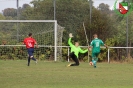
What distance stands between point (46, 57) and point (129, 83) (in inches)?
808

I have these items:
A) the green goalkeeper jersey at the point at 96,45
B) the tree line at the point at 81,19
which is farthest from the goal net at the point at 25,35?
the green goalkeeper jersey at the point at 96,45

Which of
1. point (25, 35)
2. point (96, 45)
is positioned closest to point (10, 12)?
point (25, 35)

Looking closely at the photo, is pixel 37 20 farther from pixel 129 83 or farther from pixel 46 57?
pixel 129 83

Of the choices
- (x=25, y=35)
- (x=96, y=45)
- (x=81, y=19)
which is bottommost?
(x=96, y=45)

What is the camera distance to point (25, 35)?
Answer: 37.4 metres

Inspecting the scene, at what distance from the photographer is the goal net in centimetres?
3638

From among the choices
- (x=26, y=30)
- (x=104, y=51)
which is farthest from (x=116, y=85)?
(x=26, y=30)

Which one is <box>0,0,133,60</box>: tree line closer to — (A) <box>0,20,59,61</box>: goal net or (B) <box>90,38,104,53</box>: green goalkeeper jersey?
(A) <box>0,20,59,61</box>: goal net

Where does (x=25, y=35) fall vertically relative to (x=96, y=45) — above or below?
above

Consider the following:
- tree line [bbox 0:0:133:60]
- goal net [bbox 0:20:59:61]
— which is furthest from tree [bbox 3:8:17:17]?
goal net [bbox 0:20:59:61]

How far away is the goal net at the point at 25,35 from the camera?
36.4 meters

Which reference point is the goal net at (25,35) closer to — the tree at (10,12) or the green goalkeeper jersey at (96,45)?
the tree at (10,12)

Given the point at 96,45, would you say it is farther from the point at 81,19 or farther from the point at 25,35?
the point at 25,35

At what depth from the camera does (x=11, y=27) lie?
3834 centimetres
